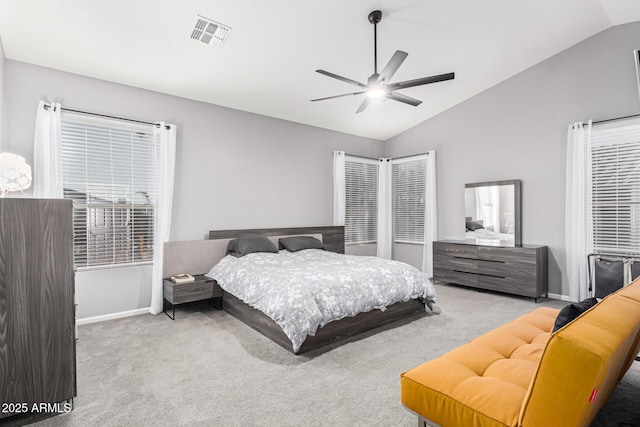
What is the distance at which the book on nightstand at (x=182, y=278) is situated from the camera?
3.98 m

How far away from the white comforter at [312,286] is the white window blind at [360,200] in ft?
7.00

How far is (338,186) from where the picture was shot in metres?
6.13

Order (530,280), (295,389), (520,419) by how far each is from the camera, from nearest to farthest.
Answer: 1. (520,419)
2. (295,389)
3. (530,280)

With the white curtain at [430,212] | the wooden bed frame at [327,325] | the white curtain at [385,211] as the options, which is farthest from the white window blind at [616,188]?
the white curtain at [385,211]

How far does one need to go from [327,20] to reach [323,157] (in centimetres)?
284

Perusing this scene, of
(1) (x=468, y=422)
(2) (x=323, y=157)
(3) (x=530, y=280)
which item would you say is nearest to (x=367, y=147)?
(2) (x=323, y=157)

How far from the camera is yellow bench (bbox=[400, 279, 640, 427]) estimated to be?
1123 mm

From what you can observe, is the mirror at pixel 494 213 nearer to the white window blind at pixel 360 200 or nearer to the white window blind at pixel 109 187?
the white window blind at pixel 360 200

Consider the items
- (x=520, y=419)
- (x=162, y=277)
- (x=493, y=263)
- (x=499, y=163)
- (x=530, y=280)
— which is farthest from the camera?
(x=499, y=163)

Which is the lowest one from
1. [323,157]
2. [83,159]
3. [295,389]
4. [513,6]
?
[295,389]

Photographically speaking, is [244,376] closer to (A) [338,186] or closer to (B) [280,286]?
(B) [280,286]

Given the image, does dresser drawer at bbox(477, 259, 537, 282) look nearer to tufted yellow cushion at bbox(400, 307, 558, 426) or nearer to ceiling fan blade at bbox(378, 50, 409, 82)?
tufted yellow cushion at bbox(400, 307, 558, 426)

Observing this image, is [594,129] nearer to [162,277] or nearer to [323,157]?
[323,157]

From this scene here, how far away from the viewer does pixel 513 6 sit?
11.5 feet
